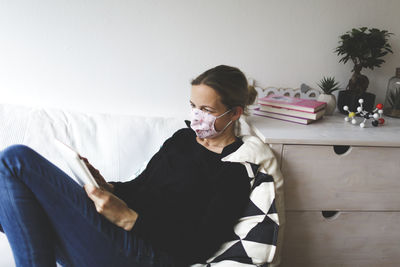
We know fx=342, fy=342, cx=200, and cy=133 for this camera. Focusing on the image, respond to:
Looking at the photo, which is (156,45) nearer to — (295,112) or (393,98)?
(295,112)

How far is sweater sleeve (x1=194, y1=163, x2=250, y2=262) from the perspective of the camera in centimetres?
101

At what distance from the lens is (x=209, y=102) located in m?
1.13

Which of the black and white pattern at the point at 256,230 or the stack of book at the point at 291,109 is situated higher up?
the stack of book at the point at 291,109

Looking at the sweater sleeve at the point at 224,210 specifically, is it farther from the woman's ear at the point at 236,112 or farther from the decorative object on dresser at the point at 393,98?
the decorative object on dresser at the point at 393,98

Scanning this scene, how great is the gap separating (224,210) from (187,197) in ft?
0.49

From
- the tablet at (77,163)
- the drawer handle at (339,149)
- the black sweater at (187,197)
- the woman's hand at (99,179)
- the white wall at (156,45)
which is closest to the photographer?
the tablet at (77,163)

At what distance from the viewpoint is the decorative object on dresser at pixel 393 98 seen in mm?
1511

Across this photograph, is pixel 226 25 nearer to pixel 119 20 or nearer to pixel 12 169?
pixel 119 20

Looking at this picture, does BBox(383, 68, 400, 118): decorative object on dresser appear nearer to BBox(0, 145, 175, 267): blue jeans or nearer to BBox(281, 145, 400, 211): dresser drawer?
BBox(281, 145, 400, 211): dresser drawer

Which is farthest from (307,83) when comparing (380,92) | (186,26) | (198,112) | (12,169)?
(12,169)

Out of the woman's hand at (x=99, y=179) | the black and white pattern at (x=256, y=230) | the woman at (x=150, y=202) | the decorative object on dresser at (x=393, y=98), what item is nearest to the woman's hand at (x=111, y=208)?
the woman at (x=150, y=202)

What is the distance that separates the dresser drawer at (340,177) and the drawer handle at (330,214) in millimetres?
36

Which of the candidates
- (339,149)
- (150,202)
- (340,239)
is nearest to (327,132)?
(339,149)

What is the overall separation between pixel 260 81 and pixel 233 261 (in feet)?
2.88
